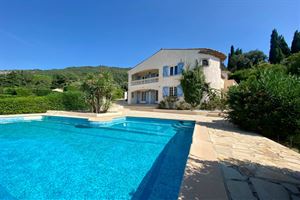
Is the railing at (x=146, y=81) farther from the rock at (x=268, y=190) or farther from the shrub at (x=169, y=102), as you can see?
the rock at (x=268, y=190)

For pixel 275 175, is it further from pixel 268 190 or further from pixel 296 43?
pixel 296 43

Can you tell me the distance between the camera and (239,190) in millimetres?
2926

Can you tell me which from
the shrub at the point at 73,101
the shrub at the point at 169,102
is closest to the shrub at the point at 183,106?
the shrub at the point at 169,102

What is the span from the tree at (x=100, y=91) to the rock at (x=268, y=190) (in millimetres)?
14970

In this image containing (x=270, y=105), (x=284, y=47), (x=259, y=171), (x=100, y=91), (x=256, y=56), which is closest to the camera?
(x=259, y=171)

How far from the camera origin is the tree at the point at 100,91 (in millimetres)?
16344

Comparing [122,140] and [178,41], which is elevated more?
[178,41]

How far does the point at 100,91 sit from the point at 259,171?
14.9 m

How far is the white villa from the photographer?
72.0ft

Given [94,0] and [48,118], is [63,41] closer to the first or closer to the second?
[94,0]

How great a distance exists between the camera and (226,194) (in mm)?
2750

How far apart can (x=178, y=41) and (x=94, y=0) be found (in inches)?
619

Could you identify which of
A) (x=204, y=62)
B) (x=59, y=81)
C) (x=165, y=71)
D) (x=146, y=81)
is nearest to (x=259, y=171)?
(x=204, y=62)

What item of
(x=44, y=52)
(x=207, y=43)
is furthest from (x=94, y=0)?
(x=44, y=52)
